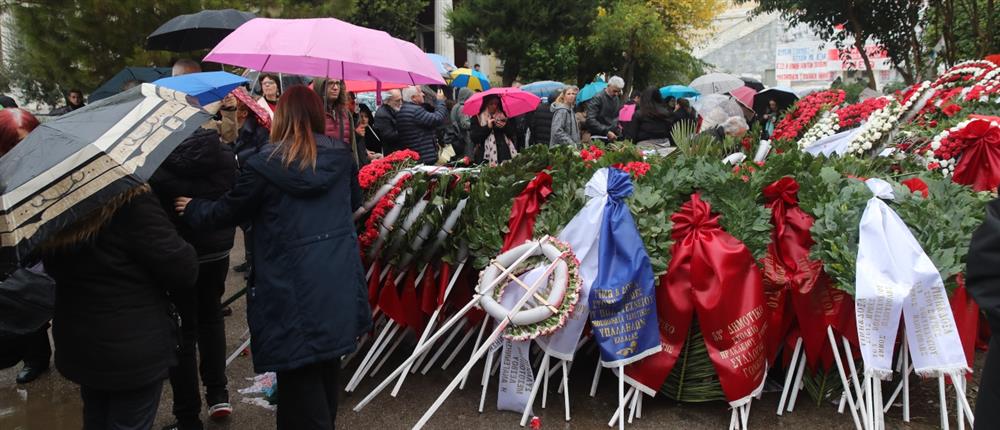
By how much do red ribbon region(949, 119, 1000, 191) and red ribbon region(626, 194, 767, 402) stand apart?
2434mm

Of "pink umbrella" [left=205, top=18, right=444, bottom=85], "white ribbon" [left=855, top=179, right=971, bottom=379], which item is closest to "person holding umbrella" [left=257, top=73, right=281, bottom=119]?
"pink umbrella" [left=205, top=18, right=444, bottom=85]

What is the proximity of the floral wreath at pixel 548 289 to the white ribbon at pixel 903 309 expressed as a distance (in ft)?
4.55

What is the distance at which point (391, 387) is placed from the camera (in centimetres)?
446

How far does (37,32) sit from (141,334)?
11.7 m

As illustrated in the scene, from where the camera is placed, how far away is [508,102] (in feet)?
26.6

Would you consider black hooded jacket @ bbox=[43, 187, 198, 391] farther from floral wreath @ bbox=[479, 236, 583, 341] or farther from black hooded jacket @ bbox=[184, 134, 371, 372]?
floral wreath @ bbox=[479, 236, 583, 341]

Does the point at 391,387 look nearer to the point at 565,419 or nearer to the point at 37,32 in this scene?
the point at 565,419

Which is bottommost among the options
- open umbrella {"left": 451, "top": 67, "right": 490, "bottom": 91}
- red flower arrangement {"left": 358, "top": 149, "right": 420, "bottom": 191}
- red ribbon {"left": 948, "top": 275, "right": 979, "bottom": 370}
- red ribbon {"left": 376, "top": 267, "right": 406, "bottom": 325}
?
red ribbon {"left": 376, "top": 267, "right": 406, "bottom": 325}

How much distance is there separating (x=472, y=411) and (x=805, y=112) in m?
5.69

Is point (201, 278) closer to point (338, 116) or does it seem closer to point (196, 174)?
point (196, 174)

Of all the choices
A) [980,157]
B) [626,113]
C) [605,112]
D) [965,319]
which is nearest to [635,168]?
[965,319]

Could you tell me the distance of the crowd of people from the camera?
9.00 feet

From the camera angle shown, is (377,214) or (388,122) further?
(388,122)

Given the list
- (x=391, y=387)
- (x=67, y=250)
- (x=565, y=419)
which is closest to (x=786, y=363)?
(x=565, y=419)
